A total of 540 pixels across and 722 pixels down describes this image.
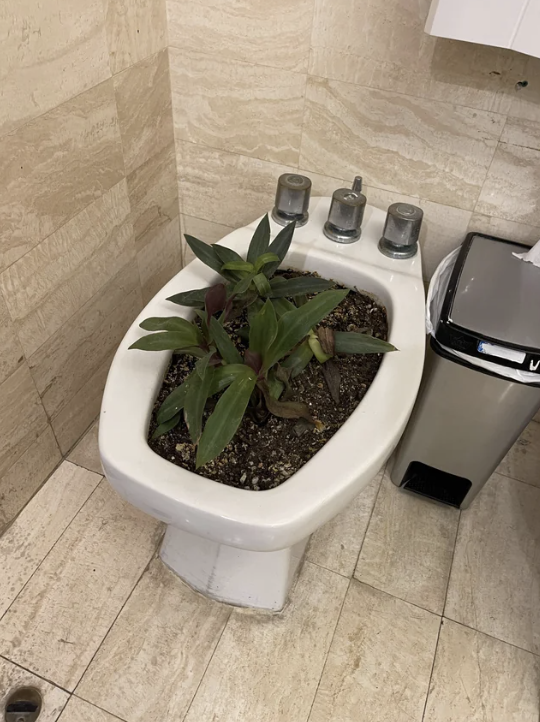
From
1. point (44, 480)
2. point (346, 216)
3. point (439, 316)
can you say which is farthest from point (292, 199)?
point (44, 480)

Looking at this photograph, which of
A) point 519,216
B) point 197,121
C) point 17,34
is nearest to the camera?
point 17,34

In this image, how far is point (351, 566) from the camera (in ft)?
3.14

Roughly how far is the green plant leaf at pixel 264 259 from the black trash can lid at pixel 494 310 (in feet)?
0.87

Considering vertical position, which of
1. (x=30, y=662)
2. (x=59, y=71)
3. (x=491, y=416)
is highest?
(x=59, y=71)

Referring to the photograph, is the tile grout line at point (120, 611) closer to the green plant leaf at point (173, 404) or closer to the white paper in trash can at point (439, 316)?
the green plant leaf at point (173, 404)

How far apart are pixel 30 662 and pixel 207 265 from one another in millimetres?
670

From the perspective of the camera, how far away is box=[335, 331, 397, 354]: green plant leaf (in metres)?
0.67

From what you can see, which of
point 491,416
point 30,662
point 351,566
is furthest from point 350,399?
point 30,662

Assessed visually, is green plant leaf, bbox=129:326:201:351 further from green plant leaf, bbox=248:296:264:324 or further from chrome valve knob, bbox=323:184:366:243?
chrome valve knob, bbox=323:184:366:243

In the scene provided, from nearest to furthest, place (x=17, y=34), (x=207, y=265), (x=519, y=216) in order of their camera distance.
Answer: (x=17, y=34) < (x=207, y=265) < (x=519, y=216)

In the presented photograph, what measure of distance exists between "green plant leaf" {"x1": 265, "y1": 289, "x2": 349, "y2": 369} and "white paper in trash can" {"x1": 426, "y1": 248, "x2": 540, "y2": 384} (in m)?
0.25

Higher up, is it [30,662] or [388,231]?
[388,231]

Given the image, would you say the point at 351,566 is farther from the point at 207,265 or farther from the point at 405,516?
the point at 207,265

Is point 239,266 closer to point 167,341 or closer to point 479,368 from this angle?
point 167,341
